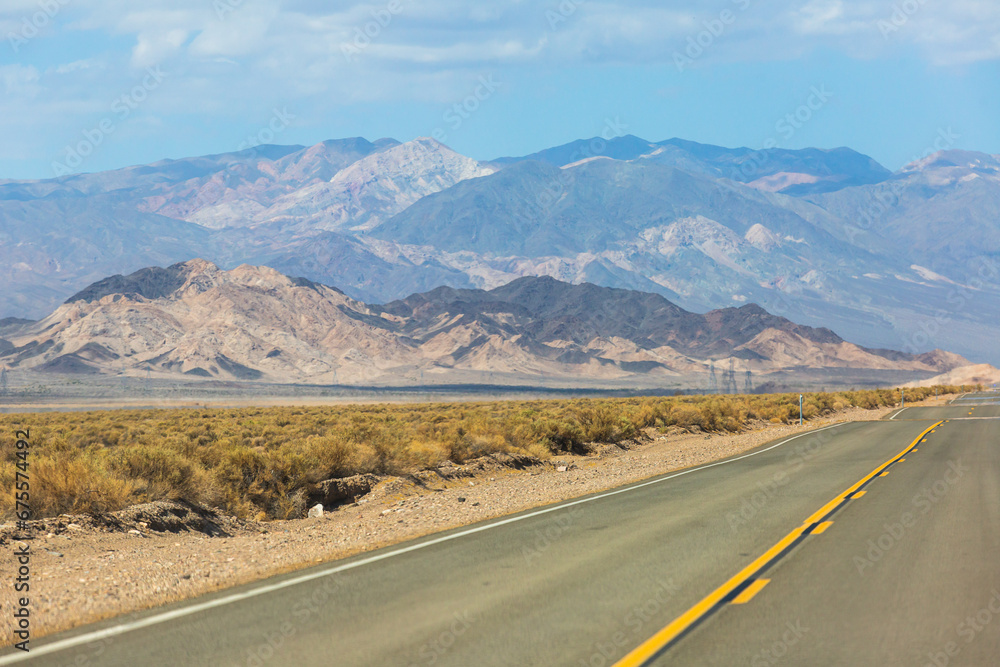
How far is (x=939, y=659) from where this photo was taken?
5.84m

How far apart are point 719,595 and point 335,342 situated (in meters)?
165

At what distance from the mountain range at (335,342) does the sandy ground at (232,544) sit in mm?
133011

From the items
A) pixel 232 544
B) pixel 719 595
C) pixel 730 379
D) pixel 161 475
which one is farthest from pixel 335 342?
pixel 719 595

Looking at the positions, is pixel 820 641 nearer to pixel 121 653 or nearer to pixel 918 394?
pixel 121 653

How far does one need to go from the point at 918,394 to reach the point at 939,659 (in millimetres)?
76678

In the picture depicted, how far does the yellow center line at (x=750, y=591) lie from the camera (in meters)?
7.22

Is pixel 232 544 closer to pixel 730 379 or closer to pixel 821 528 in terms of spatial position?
pixel 821 528

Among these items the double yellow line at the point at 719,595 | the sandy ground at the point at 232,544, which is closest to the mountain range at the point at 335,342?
the sandy ground at the point at 232,544

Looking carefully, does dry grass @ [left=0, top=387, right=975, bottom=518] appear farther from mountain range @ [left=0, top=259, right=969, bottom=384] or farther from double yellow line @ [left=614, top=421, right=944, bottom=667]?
mountain range @ [left=0, top=259, right=969, bottom=384]

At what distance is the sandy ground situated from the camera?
816cm

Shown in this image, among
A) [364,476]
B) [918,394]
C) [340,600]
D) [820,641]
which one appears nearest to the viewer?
[820,641]

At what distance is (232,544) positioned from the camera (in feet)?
37.8

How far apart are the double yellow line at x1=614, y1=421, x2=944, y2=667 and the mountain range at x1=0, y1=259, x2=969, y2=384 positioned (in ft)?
461

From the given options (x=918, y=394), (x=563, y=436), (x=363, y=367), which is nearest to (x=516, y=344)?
(x=363, y=367)
